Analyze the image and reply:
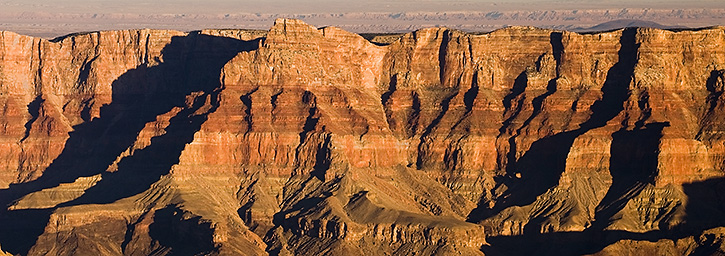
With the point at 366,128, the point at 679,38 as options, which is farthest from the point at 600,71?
the point at 366,128

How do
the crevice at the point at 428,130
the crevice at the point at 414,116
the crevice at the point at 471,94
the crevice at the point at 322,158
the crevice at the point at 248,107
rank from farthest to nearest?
the crevice at the point at 471,94
the crevice at the point at 414,116
the crevice at the point at 428,130
the crevice at the point at 248,107
the crevice at the point at 322,158

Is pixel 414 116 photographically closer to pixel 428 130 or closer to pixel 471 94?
pixel 428 130

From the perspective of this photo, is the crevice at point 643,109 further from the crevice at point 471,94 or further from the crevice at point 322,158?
the crevice at point 322,158

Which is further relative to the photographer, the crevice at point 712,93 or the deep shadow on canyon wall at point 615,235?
the crevice at point 712,93

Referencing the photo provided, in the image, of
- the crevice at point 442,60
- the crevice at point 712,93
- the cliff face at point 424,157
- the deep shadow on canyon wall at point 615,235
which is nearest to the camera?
the deep shadow on canyon wall at point 615,235

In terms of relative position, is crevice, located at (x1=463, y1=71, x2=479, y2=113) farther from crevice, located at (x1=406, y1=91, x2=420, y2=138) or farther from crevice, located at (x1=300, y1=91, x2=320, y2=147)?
crevice, located at (x1=300, y1=91, x2=320, y2=147)

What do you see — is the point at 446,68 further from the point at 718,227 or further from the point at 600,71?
the point at 718,227

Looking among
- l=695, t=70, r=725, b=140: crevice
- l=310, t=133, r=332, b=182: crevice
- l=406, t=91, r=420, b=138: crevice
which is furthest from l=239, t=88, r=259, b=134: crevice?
l=695, t=70, r=725, b=140: crevice

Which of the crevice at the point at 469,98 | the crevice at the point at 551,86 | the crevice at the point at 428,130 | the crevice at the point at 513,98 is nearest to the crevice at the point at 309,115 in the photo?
the crevice at the point at 428,130
